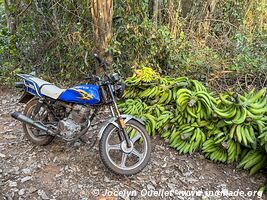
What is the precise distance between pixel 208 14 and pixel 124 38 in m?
2.52

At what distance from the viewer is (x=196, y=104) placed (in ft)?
11.6

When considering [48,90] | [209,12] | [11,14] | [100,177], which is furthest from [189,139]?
[11,14]

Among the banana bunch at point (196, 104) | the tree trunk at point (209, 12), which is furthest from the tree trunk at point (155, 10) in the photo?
the banana bunch at point (196, 104)

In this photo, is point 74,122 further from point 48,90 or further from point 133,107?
point 133,107

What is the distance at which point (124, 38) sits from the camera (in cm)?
468

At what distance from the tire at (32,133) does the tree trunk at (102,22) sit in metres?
1.30

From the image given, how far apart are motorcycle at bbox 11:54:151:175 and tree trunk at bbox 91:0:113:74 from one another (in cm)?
119

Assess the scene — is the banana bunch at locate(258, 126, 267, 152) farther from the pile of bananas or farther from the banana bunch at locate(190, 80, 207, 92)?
the banana bunch at locate(190, 80, 207, 92)

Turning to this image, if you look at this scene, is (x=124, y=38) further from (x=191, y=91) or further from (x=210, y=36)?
(x=210, y=36)

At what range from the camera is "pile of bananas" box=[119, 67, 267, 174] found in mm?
3178

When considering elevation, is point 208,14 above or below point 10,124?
above

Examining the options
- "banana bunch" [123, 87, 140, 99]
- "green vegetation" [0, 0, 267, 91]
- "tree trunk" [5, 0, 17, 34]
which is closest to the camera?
"banana bunch" [123, 87, 140, 99]

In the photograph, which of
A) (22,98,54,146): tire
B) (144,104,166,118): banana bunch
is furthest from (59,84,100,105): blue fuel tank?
(144,104,166,118): banana bunch

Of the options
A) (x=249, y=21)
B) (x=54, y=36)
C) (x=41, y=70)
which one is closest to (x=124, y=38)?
(x=54, y=36)
